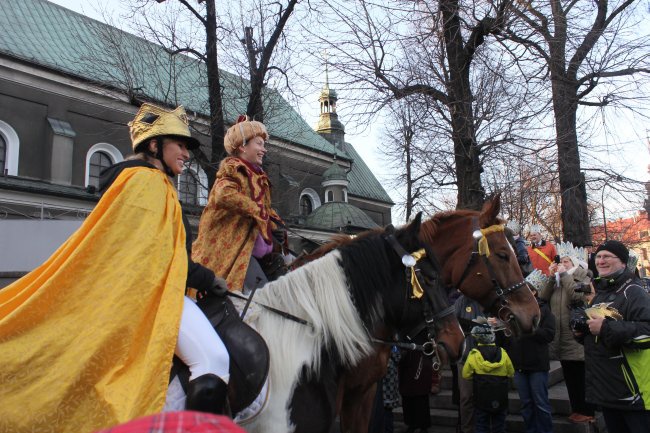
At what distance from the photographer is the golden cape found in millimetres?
2363

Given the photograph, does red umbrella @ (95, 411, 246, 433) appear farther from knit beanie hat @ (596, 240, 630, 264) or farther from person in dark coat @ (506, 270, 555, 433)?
person in dark coat @ (506, 270, 555, 433)

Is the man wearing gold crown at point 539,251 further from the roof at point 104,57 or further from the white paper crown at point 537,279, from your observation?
the roof at point 104,57

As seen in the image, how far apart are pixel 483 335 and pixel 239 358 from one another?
15.6ft

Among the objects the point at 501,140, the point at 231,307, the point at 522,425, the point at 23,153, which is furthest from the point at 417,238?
the point at 23,153

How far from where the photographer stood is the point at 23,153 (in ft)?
72.2

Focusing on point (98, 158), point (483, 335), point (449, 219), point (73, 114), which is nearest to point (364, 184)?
point (98, 158)

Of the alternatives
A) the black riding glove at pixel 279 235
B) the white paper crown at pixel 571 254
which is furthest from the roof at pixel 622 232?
the black riding glove at pixel 279 235

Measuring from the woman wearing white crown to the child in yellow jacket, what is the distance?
106 centimetres

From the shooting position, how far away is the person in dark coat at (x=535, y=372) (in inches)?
252

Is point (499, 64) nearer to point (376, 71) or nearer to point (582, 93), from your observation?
point (376, 71)

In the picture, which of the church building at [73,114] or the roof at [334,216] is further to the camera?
the roof at [334,216]

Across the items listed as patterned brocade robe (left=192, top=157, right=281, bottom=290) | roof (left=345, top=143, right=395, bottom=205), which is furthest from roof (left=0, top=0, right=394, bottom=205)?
roof (left=345, top=143, right=395, bottom=205)

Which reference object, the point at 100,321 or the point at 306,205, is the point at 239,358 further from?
the point at 306,205

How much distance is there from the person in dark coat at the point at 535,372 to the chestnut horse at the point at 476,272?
1718 millimetres
